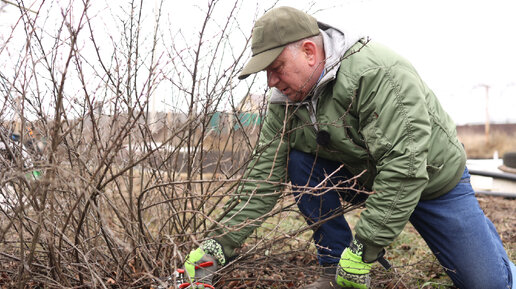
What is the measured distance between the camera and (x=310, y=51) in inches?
82.5

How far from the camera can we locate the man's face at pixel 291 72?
2062mm

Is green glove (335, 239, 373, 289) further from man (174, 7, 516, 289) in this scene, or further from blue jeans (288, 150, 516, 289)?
blue jeans (288, 150, 516, 289)

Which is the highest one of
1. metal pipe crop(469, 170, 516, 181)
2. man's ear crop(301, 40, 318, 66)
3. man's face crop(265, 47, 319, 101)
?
man's ear crop(301, 40, 318, 66)

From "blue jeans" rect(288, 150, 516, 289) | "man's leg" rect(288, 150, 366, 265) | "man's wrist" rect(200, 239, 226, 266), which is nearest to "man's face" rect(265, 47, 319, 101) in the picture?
"blue jeans" rect(288, 150, 516, 289)

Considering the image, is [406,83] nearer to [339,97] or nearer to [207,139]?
Result: [339,97]

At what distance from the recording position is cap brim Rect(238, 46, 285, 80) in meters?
1.99

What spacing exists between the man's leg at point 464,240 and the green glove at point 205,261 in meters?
1.02

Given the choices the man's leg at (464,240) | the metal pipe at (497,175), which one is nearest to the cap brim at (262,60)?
the man's leg at (464,240)

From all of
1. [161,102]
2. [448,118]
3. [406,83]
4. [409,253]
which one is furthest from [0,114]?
[409,253]

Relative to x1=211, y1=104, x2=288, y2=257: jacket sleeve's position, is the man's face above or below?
above

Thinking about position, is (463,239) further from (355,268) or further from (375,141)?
(375,141)

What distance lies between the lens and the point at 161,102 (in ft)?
8.86

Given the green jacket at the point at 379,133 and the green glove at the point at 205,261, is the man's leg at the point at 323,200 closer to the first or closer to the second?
the green jacket at the point at 379,133

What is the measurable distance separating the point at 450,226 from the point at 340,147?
641mm
